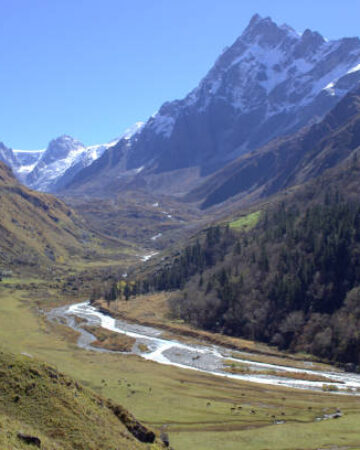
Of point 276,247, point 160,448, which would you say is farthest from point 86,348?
point 160,448

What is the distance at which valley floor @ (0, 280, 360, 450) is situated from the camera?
5919 centimetres

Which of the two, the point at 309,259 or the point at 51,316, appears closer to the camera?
the point at 309,259

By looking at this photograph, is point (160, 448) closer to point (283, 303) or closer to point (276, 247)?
point (283, 303)

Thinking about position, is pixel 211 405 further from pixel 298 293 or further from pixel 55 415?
pixel 298 293

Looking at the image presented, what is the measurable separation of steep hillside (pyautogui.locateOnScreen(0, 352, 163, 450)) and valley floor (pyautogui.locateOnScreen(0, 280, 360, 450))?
1650 centimetres

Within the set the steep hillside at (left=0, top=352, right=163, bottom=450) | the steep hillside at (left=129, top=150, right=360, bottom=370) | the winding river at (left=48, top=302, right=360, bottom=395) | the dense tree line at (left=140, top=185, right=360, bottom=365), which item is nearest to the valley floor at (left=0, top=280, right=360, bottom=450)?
the winding river at (left=48, top=302, right=360, bottom=395)

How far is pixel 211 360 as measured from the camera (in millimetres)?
122625

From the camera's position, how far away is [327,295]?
141375 mm

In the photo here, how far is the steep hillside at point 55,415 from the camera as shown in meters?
35.3

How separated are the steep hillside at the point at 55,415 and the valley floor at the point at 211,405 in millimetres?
16501

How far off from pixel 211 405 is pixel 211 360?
45.9 m

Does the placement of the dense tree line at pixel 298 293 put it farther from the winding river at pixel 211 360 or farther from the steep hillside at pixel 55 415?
the steep hillside at pixel 55 415

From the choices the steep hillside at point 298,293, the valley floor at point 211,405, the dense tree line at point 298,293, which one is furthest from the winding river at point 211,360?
the dense tree line at point 298,293

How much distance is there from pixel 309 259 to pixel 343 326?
41.0m
